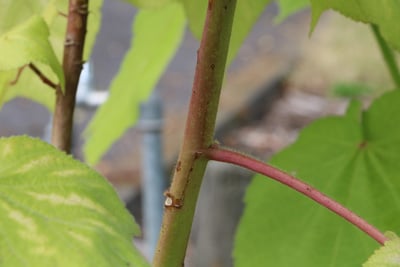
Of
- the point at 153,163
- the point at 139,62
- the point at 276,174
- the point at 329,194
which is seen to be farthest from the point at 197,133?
the point at 153,163

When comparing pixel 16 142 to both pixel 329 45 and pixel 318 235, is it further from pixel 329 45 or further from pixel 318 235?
pixel 329 45

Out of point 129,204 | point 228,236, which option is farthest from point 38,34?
point 129,204

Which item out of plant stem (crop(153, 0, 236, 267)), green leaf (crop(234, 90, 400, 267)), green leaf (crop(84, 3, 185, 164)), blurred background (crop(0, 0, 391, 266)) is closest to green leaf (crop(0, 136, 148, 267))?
plant stem (crop(153, 0, 236, 267))

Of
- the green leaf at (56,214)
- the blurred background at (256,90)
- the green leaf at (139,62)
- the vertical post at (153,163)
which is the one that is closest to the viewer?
the green leaf at (56,214)

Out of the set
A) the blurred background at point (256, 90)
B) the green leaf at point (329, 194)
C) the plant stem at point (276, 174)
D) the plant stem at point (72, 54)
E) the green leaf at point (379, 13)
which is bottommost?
the blurred background at point (256, 90)

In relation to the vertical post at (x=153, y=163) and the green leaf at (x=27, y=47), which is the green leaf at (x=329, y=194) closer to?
the green leaf at (x=27, y=47)

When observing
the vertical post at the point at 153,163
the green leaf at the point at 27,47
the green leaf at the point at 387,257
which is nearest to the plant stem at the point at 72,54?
the green leaf at the point at 27,47
